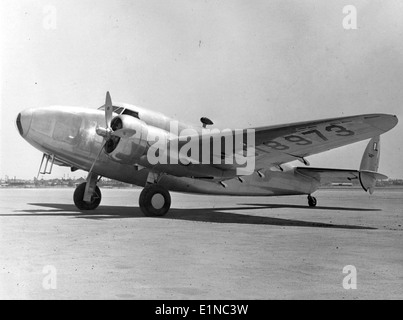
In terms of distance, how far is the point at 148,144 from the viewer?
36.5ft

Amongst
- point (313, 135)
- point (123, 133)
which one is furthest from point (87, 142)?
point (313, 135)

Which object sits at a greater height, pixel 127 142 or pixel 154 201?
pixel 127 142

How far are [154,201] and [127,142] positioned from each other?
176 cm

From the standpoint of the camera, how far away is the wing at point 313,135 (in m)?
8.44

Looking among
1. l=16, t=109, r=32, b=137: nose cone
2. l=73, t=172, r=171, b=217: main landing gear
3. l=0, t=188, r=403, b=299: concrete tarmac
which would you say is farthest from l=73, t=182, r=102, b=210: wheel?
l=0, t=188, r=403, b=299: concrete tarmac

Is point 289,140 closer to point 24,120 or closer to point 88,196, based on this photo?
point 88,196

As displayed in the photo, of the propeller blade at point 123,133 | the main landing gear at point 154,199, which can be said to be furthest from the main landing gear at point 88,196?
the propeller blade at point 123,133

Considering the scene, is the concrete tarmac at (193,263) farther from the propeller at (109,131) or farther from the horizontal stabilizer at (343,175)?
the horizontal stabilizer at (343,175)

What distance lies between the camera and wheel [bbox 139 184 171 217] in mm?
11117

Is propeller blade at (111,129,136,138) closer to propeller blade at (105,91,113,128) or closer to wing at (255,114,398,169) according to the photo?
propeller blade at (105,91,113,128)

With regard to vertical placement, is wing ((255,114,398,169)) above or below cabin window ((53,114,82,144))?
below

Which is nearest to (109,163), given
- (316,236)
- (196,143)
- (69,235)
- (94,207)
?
(94,207)
